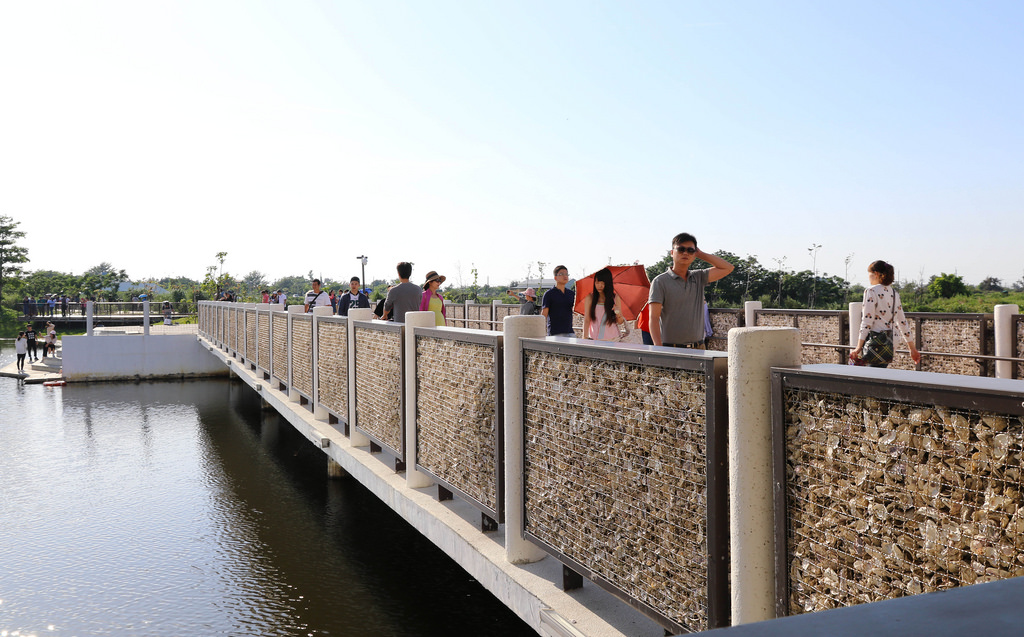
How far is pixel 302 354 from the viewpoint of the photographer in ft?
39.2

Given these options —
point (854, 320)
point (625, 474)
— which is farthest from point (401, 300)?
point (854, 320)

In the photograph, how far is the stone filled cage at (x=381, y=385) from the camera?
7184mm

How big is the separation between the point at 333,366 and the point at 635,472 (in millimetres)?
7125

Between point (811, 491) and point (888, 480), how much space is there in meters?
0.34

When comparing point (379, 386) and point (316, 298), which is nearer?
point (379, 386)

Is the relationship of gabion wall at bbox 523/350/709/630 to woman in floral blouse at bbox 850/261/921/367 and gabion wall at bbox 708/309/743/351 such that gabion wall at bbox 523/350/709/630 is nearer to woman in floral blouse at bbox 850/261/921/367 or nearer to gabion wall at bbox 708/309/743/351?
woman in floral blouse at bbox 850/261/921/367

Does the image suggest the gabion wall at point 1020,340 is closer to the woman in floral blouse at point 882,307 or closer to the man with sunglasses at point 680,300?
the woman in floral blouse at point 882,307

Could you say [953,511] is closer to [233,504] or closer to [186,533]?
[186,533]

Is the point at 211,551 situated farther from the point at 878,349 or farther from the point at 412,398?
the point at 878,349

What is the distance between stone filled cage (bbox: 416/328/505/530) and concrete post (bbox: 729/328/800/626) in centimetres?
227

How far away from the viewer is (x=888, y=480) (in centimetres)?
239

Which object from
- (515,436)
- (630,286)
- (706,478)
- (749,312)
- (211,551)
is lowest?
(211,551)

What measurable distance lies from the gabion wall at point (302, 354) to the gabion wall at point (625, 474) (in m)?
7.51

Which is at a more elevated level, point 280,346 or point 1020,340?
point 1020,340
